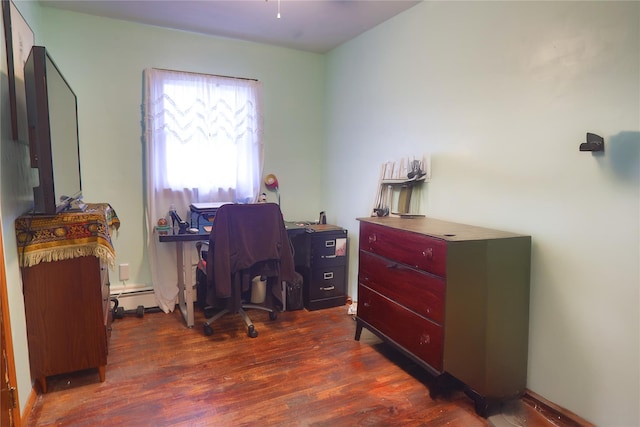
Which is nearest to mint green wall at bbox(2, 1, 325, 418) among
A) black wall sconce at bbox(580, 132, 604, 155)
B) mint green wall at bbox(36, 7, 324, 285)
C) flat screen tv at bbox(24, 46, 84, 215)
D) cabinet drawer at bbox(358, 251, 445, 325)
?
mint green wall at bbox(36, 7, 324, 285)

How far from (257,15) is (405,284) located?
2297mm

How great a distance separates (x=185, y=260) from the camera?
2914mm

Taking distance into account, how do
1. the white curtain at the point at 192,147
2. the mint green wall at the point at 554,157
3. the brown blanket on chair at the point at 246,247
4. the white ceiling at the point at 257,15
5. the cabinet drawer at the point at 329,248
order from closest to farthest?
1. the mint green wall at the point at 554,157
2. the brown blanket on chair at the point at 246,247
3. the white ceiling at the point at 257,15
4. the white curtain at the point at 192,147
5. the cabinet drawer at the point at 329,248

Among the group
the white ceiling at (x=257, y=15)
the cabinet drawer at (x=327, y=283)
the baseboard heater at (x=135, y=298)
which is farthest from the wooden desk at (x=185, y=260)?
the white ceiling at (x=257, y=15)

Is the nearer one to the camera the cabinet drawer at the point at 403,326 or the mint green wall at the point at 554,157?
the mint green wall at the point at 554,157

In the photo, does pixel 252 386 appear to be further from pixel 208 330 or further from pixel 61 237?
pixel 61 237

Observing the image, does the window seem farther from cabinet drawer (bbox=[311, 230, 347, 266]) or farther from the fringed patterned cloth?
the fringed patterned cloth

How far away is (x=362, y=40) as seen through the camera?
3324mm

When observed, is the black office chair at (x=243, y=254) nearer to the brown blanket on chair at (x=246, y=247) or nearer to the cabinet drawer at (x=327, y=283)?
the brown blanket on chair at (x=246, y=247)

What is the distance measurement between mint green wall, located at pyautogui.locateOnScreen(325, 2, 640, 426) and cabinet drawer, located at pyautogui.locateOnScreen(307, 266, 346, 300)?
1089 mm

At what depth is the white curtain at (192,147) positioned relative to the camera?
3.19m

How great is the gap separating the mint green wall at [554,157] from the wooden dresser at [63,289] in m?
2.12

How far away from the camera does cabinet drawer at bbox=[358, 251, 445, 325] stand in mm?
1947

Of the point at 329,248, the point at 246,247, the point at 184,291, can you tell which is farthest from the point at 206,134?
the point at 329,248
